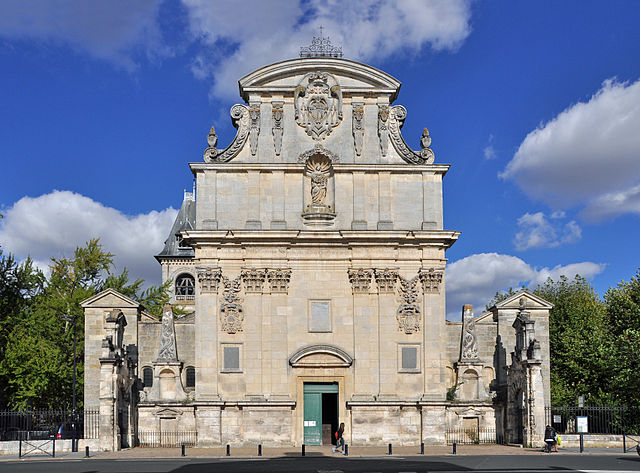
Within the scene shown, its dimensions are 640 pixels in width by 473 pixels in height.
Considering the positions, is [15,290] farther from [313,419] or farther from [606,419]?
[606,419]

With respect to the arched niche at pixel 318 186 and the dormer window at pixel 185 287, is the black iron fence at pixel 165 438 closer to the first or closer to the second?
the arched niche at pixel 318 186

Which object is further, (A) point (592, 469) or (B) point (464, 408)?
(B) point (464, 408)

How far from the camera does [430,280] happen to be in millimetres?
38375

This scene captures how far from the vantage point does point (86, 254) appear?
55188mm

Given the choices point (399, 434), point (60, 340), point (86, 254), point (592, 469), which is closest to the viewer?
point (592, 469)

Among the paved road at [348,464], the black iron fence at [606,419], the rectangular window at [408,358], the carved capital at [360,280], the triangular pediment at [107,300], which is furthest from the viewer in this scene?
the triangular pediment at [107,300]

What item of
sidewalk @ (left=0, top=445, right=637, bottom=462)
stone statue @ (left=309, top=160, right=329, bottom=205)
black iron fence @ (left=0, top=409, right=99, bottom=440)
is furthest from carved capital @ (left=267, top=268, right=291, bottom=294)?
black iron fence @ (left=0, top=409, right=99, bottom=440)

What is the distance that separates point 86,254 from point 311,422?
25.4m

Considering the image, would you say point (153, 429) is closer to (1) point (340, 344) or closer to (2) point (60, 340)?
(1) point (340, 344)

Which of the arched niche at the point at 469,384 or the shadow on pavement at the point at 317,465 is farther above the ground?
the arched niche at the point at 469,384

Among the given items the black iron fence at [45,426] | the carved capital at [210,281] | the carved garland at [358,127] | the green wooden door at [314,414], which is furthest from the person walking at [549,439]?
the black iron fence at [45,426]

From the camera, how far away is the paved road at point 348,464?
26.5 metres

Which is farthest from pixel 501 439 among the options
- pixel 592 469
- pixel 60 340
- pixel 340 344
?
pixel 60 340

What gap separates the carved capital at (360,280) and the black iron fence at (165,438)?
10700 millimetres
